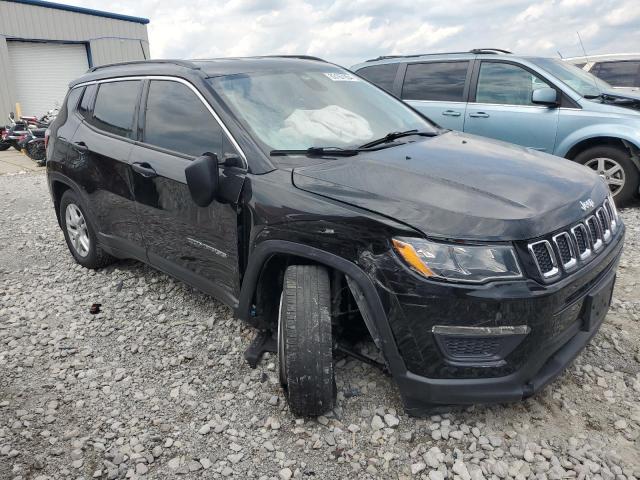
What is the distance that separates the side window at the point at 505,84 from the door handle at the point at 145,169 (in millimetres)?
4629

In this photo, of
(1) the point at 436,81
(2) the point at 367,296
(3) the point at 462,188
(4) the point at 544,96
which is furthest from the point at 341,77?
(1) the point at 436,81

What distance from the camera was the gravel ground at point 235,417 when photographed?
242 cm

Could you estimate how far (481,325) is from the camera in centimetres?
224

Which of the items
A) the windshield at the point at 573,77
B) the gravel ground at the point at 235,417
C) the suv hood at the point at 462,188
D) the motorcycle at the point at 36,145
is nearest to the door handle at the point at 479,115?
the windshield at the point at 573,77

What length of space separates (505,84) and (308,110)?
4.18m

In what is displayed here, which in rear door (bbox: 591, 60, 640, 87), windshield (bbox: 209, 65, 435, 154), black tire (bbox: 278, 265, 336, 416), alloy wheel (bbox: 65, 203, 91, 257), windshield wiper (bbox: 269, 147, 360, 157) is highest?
windshield (bbox: 209, 65, 435, 154)

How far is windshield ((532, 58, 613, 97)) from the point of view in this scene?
20.6ft

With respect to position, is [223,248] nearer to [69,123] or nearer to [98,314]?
[98,314]

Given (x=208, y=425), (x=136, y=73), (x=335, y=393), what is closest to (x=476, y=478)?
(x=335, y=393)

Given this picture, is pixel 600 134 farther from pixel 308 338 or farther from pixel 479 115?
pixel 308 338

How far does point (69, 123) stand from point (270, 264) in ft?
9.03

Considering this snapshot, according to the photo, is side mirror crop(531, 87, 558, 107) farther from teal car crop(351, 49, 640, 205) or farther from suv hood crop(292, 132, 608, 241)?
suv hood crop(292, 132, 608, 241)

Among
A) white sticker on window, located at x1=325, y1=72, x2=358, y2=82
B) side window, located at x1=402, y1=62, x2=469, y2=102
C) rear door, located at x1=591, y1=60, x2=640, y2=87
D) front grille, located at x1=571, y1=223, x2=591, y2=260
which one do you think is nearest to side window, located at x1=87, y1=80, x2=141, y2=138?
white sticker on window, located at x1=325, y1=72, x2=358, y2=82

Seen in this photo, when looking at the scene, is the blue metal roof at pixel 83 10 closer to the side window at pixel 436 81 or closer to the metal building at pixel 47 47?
the metal building at pixel 47 47
